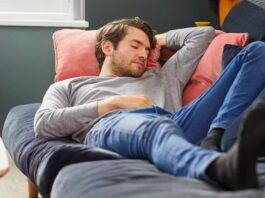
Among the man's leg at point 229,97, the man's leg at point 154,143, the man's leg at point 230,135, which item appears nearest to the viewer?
the man's leg at point 154,143

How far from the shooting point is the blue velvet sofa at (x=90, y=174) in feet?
3.25

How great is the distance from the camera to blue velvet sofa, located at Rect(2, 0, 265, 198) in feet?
3.25

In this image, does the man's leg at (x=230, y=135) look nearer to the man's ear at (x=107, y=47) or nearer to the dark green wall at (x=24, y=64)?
the man's ear at (x=107, y=47)

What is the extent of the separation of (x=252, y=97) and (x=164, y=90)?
22.5 inches

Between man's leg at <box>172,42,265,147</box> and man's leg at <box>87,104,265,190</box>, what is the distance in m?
0.26

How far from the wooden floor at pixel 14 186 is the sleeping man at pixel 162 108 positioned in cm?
70

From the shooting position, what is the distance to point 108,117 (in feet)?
5.34

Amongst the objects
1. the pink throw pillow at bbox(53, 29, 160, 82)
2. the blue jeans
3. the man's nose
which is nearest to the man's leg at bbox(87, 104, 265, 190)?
the blue jeans

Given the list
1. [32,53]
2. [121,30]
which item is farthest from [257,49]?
[32,53]

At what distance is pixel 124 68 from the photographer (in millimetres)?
2074

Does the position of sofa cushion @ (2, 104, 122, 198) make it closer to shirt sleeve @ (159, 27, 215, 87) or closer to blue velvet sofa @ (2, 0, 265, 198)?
blue velvet sofa @ (2, 0, 265, 198)

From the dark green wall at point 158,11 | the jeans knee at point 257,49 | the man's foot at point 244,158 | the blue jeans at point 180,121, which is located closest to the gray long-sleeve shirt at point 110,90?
the blue jeans at point 180,121

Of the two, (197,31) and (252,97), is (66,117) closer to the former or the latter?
(252,97)

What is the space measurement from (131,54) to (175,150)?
3.33 feet
